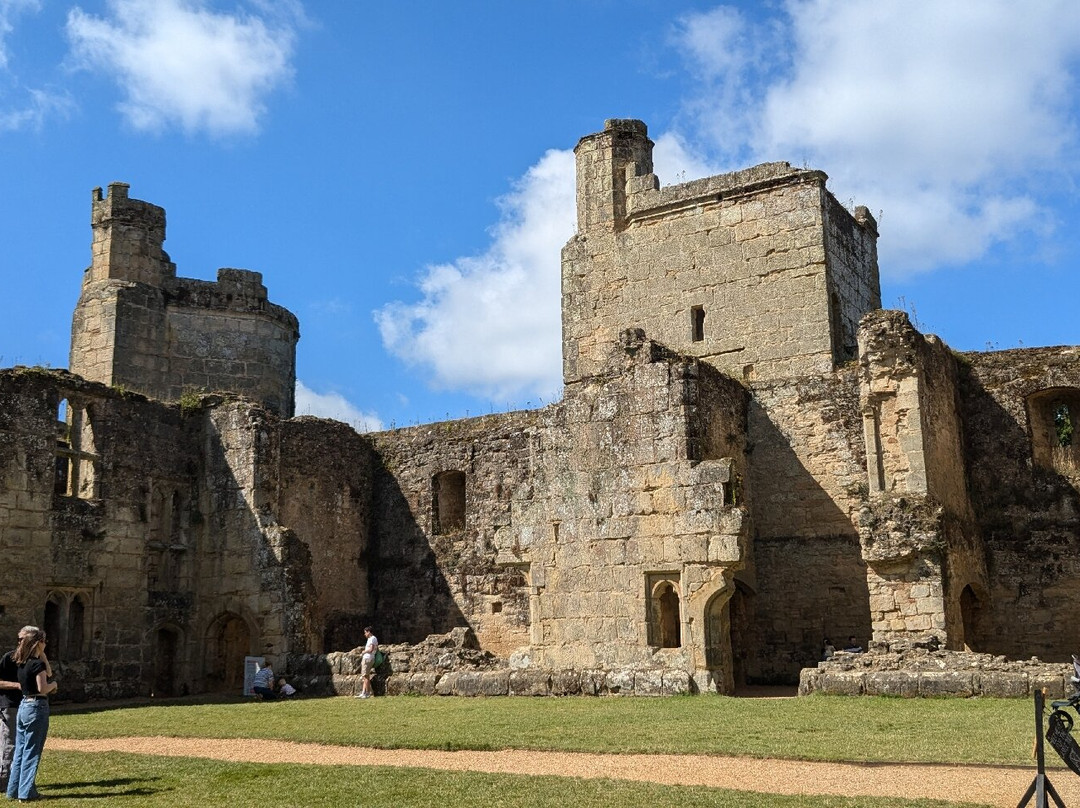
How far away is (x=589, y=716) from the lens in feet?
43.5

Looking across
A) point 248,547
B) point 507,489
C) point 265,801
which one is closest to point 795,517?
point 507,489

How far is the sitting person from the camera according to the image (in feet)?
60.1

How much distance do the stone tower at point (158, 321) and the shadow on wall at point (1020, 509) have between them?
47.4 ft

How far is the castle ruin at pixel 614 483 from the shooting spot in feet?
56.5

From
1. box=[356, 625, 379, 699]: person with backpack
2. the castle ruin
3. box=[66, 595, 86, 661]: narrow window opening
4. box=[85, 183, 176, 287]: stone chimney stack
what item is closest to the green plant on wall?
the castle ruin

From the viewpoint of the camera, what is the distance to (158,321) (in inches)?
991

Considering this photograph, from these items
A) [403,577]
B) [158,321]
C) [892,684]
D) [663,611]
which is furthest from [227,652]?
[892,684]

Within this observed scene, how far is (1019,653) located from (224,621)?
12889 millimetres

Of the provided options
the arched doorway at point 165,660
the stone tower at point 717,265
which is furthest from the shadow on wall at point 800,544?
the arched doorway at point 165,660

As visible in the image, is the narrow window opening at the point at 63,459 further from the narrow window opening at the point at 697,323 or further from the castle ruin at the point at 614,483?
the narrow window opening at the point at 697,323

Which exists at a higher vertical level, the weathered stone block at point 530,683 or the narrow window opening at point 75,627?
the narrow window opening at point 75,627

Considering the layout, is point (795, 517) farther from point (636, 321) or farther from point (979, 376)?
point (636, 321)

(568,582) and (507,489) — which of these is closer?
(568,582)

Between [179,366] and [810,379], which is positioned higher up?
[179,366]
